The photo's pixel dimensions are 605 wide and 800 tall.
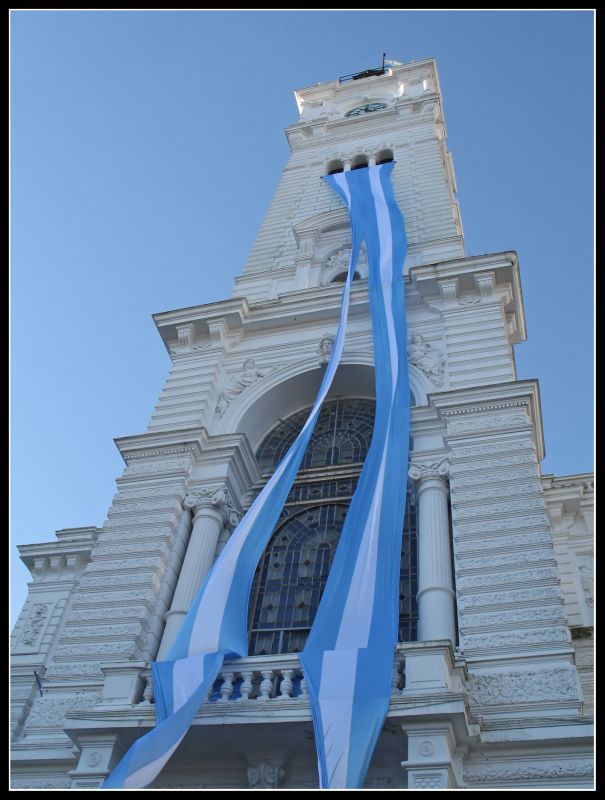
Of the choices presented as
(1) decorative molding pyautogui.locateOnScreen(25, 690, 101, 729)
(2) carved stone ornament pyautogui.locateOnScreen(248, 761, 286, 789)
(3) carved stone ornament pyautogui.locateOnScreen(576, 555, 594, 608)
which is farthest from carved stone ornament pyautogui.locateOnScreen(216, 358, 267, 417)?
(2) carved stone ornament pyautogui.locateOnScreen(248, 761, 286, 789)

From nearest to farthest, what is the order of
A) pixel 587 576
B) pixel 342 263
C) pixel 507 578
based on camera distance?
pixel 507 578 < pixel 587 576 < pixel 342 263

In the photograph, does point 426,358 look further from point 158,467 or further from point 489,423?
point 158,467

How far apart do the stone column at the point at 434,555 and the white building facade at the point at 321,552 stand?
0.05m

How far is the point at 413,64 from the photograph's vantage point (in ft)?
134

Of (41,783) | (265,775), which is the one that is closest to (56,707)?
(41,783)

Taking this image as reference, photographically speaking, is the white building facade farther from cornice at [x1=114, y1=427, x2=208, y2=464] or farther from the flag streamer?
the flag streamer

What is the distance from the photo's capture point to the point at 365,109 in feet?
129

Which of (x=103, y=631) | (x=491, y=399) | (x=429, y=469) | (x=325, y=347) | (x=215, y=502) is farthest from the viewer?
(x=325, y=347)

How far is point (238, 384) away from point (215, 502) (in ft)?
15.6

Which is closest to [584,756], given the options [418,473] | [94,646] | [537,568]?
[537,568]

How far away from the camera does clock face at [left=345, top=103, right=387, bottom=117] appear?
38.8 m

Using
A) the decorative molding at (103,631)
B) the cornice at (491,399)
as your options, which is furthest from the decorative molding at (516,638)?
the decorative molding at (103,631)

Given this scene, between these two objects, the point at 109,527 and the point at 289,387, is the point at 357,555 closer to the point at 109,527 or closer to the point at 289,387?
the point at 109,527
